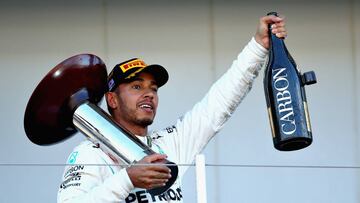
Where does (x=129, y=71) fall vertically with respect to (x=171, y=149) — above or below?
above

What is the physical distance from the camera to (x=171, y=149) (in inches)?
99.5

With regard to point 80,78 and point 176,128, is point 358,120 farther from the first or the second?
point 80,78

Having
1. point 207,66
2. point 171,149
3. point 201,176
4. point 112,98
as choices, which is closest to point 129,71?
point 112,98

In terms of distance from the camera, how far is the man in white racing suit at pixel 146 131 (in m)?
2.21

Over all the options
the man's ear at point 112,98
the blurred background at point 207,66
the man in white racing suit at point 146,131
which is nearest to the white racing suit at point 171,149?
the man in white racing suit at point 146,131

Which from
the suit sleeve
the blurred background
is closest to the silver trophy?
the suit sleeve

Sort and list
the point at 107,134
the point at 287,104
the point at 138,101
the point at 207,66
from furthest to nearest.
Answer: the point at 207,66 → the point at 138,101 → the point at 107,134 → the point at 287,104

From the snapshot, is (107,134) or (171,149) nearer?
(107,134)

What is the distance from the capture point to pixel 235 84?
245cm

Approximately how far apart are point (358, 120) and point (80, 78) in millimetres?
1088

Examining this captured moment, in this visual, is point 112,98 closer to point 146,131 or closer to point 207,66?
point 146,131

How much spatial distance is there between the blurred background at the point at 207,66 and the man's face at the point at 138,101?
2.10 ft

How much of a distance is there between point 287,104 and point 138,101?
41 cm

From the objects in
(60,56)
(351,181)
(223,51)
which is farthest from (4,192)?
(351,181)
